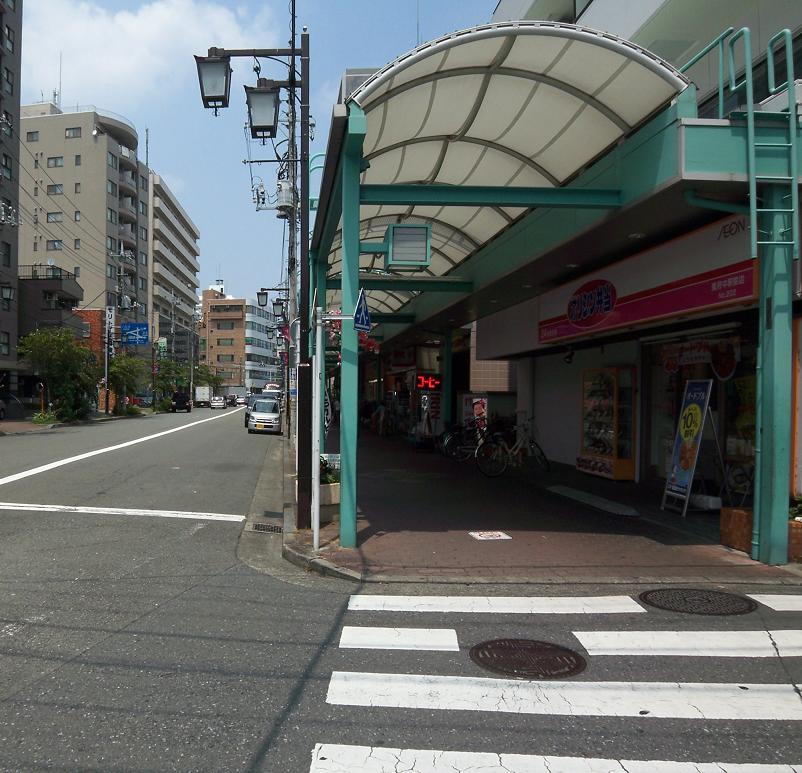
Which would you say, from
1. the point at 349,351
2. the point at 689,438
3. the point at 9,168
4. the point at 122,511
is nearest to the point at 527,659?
the point at 349,351

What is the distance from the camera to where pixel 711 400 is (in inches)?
442

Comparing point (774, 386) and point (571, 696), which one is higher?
point (774, 386)

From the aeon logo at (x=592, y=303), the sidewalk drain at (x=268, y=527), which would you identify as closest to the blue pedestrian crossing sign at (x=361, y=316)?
the sidewalk drain at (x=268, y=527)

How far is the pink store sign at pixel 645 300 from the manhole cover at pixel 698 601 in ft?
10.8

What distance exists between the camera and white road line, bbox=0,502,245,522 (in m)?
10.3

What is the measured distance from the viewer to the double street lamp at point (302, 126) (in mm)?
9125

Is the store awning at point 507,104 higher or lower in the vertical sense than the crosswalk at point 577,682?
higher

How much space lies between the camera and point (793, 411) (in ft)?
26.1

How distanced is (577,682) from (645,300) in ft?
22.0

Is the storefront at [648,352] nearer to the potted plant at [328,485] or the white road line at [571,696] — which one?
the white road line at [571,696]

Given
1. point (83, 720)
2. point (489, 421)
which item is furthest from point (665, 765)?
point (489, 421)

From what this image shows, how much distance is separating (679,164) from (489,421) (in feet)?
40.7

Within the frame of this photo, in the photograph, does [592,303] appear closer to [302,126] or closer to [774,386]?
[774,386]

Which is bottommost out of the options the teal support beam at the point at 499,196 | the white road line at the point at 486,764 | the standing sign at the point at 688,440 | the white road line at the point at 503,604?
the white road line at the point at 503,604
